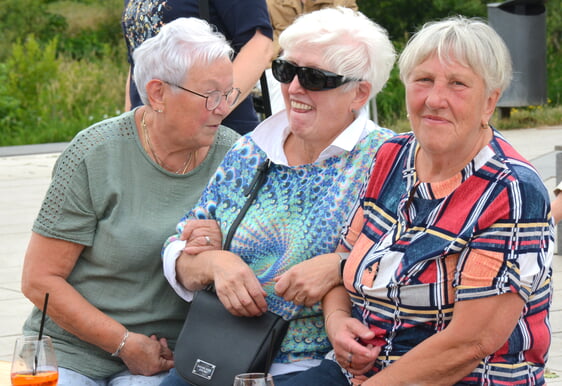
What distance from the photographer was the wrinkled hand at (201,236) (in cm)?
343

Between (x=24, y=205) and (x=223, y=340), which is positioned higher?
(x=223, y=340)

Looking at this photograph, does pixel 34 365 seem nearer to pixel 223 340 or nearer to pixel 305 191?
pixel 223 340

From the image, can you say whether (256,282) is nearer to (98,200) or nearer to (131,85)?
(98,200)

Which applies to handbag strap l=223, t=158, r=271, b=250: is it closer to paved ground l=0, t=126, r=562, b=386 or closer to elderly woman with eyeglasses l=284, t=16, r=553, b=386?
elderly woman with eyeglasses l=284, t=16, r=553, b=386

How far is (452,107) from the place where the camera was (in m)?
2.83

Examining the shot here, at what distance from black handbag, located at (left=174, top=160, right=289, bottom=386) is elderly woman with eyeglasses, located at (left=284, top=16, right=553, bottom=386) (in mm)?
279

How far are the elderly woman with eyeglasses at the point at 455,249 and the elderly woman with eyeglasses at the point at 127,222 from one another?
84 centimetres

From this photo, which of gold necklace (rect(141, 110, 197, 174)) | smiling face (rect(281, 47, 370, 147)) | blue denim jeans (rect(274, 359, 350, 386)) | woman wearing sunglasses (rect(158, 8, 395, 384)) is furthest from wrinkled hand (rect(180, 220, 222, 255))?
blue denim jeans (rect(274, 359, 350, 386))

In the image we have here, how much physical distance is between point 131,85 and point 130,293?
1296mm

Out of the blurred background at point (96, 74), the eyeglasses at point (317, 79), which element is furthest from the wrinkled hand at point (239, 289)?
the blurred background at point (96, 74)

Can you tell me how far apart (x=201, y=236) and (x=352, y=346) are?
0.74 meters

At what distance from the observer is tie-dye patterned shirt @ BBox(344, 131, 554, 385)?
2.69 m

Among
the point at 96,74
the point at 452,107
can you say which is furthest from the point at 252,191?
the point at 96,74

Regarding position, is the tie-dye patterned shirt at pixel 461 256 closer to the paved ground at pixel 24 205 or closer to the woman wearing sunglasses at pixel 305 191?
the woman wearing sunglasses at pixel 305 191
